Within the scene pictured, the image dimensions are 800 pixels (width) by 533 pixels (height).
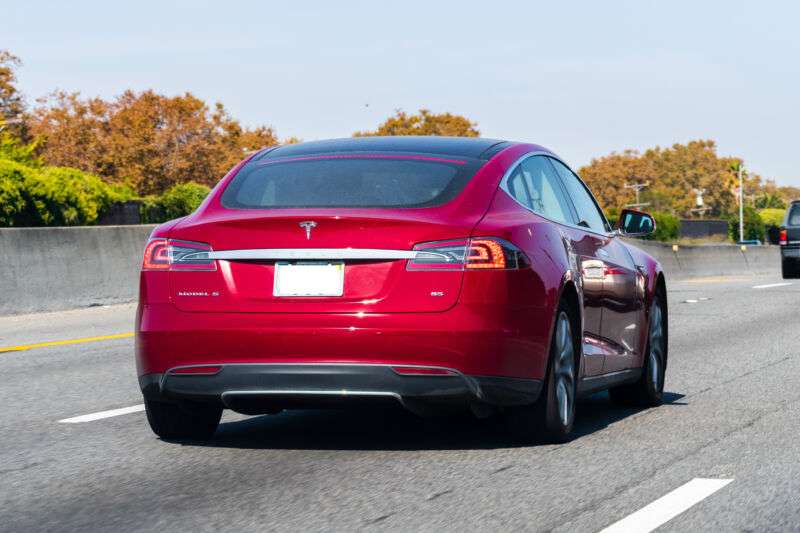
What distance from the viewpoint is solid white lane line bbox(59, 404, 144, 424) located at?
8.40 metres

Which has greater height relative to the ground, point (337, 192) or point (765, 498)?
point (337, 192)

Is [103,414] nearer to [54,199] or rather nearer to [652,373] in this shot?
[652,373]

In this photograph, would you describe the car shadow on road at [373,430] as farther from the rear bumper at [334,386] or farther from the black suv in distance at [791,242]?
the black suv in distance at [791,242]

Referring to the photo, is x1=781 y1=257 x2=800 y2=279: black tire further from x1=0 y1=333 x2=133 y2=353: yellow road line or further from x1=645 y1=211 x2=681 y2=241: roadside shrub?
x1=645 y1=211 x2=681 y2=241: roadside shrub

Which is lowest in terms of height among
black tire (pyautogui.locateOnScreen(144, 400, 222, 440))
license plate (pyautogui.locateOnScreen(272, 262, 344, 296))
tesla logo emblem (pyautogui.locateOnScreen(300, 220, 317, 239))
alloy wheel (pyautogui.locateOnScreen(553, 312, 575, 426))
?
black tire (pyautogui.locateOnScreen(144, 400, 222, 440))

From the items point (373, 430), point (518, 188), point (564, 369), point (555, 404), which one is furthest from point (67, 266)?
point (555, 404)

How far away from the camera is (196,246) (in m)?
6.77

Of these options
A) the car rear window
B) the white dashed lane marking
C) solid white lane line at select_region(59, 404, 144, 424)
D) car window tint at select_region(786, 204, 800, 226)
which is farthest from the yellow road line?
car window tint at select_region(786, 204, 800, 226)

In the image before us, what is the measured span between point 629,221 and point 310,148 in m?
2.54

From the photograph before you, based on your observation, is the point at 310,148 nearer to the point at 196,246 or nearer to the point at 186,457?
the point at 196,246

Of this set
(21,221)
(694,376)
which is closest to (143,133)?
(21,221)

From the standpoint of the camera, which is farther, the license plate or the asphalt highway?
the license plate

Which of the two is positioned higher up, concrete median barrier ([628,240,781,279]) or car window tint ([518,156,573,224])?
car window tint ([518,156,573,224])

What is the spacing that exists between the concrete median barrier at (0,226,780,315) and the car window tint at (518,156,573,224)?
1062 cm
